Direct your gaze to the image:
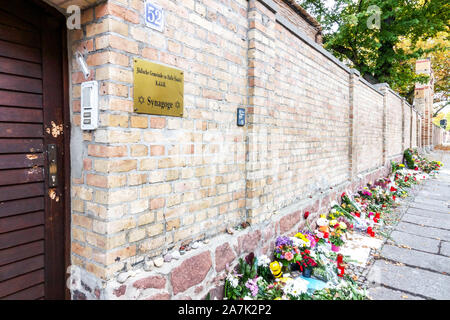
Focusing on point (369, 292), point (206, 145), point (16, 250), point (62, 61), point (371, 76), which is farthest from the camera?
point (371, 76)

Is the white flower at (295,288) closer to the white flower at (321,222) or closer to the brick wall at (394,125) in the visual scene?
the white flower at (321,222)

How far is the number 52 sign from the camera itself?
1779 mm

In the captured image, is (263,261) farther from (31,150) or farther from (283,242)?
(31,150)

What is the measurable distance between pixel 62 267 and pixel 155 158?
3.17 ft

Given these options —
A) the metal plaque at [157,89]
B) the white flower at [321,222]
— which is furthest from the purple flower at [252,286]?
the white flower at [321,222]

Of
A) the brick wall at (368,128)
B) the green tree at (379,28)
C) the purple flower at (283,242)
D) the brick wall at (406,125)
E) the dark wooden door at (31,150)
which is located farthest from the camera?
the brick wall at (406,125)

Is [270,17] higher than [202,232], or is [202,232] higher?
[270,17]

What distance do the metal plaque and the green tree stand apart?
8.29 m

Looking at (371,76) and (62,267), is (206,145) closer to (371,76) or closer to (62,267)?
(62,267)

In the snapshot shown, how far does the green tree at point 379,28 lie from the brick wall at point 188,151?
22.9ft

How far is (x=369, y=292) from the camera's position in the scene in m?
2.78

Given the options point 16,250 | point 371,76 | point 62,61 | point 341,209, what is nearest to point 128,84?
point 62,61

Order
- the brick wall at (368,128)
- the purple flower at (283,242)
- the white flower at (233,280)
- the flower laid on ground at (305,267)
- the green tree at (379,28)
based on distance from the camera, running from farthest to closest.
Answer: the green tree at (379,28) → the brick wall at (368,128) → the purple flower at (283,242) → the flower laid on ground at (305,267) → the white flower at (233,280)

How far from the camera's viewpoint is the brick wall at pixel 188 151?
1652 millimetres
